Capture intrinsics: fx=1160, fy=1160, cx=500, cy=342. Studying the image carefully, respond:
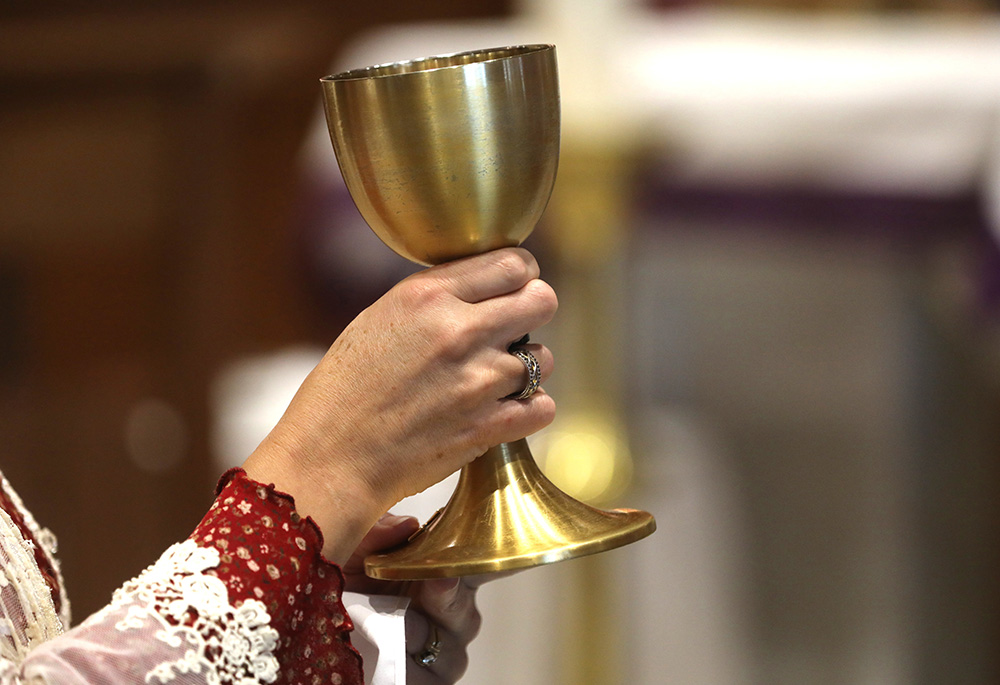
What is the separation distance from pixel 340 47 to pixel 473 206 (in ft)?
7.26

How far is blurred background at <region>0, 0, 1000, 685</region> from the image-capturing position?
1806mm

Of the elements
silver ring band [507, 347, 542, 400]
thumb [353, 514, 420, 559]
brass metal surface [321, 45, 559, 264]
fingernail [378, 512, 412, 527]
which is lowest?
thumb [353, 514, 420, 559]

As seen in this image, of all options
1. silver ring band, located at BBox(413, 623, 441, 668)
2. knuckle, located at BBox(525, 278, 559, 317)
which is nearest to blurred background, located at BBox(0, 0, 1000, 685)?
silver ring band, located at BBox(413, 623, 441, 668)

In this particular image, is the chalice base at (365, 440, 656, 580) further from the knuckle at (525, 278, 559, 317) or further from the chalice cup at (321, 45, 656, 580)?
the knuckle at (525, 278, 559, 317)

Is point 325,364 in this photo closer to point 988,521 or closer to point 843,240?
point 843,240

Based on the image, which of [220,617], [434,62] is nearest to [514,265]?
[434,62]

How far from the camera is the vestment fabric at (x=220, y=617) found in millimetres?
599

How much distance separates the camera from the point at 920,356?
7.55ft

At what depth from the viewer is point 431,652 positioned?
796 mm

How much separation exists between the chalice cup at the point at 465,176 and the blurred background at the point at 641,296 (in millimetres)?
965

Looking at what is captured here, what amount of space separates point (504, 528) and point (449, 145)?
0.81 feet

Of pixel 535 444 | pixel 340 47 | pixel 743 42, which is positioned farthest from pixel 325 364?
pixel 340 47

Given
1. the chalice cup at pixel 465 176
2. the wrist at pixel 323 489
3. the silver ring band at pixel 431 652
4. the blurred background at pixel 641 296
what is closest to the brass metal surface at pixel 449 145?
the chalice cup at pixel 465 176

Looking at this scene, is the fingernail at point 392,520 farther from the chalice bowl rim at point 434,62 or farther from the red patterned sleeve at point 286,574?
the chalice bowl rim at point 434,62
